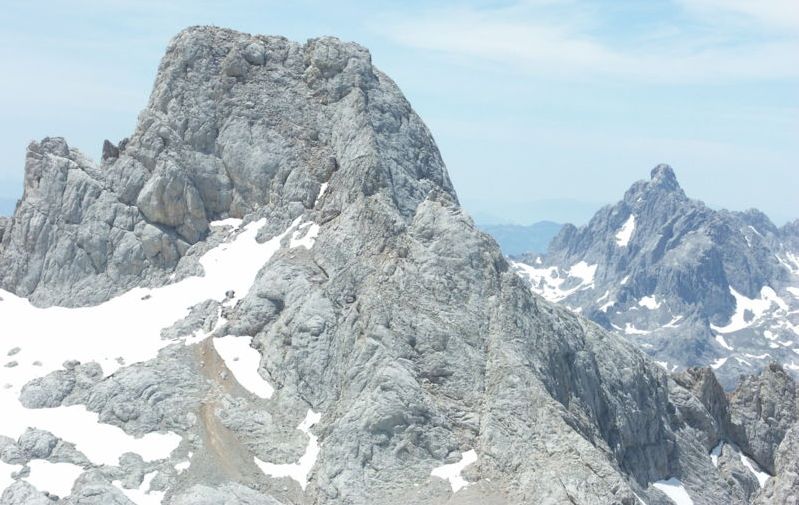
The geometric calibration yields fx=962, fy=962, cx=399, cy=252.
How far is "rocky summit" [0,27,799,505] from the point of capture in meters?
62.6

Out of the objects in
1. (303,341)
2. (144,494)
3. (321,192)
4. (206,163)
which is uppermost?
(206,163)

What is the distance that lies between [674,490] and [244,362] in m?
36.0

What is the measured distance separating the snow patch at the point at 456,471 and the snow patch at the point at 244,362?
14.9 meters

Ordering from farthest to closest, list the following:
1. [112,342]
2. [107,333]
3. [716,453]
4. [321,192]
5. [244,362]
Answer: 1. [716,453]
2. [321,192]
3. [107,333]
4. [112,342]
5. [244,362]

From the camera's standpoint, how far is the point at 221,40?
91.6 metres

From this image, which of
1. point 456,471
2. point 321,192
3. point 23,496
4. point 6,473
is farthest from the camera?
point 321,192

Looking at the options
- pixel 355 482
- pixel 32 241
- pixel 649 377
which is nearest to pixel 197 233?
pixel 32 241

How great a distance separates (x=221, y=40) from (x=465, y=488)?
51.6 metres

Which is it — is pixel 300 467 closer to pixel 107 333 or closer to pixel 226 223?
pixel 107 333

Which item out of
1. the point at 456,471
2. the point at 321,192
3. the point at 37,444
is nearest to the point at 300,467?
the point at 456,471

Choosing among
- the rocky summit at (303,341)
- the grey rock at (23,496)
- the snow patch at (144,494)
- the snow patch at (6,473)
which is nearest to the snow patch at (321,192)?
the rocky summit at (303,341)

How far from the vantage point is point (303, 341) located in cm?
7081

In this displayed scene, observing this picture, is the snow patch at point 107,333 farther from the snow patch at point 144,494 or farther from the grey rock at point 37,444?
the snow patch at point 144,494

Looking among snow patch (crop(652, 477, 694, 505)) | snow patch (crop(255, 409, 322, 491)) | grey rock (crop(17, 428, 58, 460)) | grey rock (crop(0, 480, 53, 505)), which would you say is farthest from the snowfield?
snow patch (crop(652, 477, 694, 505))
